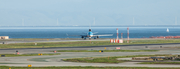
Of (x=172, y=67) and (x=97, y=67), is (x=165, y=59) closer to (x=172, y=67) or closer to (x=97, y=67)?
(x=172, y=67)

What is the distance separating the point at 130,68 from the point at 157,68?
9.66 ft

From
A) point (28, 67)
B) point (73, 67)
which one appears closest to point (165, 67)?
point (73, 67)

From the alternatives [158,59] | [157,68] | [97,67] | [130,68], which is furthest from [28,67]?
[158,59]

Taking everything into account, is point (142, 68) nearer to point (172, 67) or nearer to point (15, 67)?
point (172, 67)

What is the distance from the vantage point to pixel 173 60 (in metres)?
42.0

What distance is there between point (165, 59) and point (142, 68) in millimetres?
10115

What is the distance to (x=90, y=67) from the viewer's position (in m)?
35.5

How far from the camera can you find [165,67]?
3478 cm

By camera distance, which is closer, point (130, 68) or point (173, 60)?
point (130, 68)

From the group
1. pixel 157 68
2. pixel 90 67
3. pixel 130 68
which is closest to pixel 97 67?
pixel 90 67

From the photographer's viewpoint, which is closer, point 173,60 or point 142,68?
point 142,68

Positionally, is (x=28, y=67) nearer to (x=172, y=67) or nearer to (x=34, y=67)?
(x=34, y=67)

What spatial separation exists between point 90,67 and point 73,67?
6.46 ft

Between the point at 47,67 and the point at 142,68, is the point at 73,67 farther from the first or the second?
the point at 142,68
